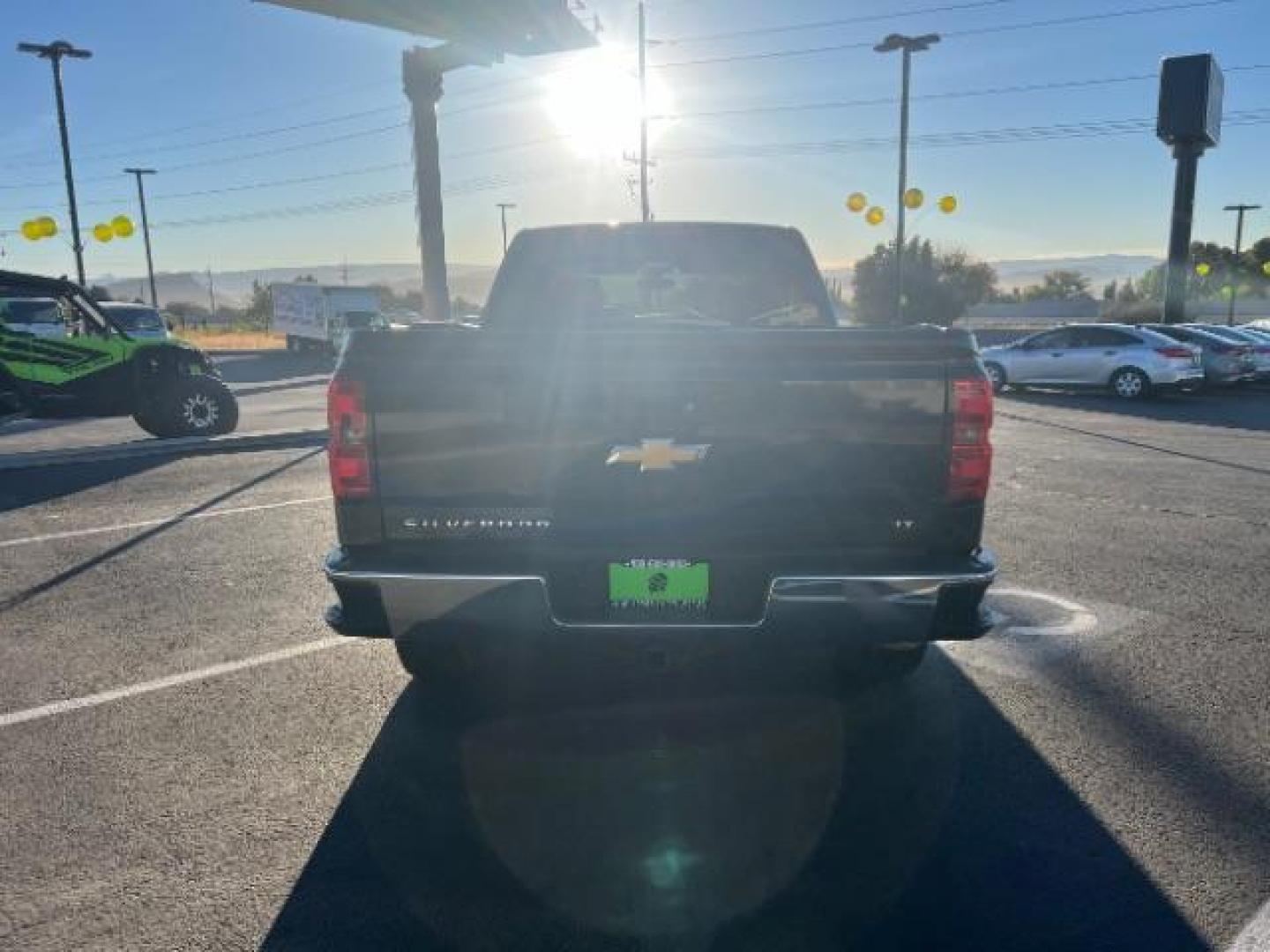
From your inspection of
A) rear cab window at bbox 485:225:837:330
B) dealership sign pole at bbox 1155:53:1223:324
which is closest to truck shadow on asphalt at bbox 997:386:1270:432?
dealership sign pole at bbox 1155:53:1223:324

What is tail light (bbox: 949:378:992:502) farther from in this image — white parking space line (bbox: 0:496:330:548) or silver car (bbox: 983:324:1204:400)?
silver car (bbox: 983:324:1204:400)

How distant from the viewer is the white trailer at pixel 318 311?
3494 centimetres

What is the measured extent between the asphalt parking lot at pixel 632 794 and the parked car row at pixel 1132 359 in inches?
515

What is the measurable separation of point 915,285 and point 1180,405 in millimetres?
48051

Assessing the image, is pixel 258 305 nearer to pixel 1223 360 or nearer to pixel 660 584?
pixel 1223 360

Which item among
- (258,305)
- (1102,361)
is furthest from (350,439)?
(258,305)

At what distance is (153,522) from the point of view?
7.16 m

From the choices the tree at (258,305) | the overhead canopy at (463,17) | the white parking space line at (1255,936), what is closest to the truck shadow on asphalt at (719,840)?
the white parking space line at (1255,936)

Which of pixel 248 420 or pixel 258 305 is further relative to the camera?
pixel 258 305

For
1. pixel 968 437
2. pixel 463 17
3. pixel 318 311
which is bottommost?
pixel 968 437

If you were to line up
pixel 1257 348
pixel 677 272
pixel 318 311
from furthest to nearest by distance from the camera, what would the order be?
1. pixel 318 311
2. pixel 1257 348
3. pixel 677 272

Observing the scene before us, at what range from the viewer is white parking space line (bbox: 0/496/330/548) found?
6648 millimetres

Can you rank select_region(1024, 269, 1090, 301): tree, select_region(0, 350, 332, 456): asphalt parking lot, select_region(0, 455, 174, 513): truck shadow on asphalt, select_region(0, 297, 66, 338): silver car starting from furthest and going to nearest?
select_region(1024, 269, 1090, 301): tree, select_region(0, 350, 332, 456): asphalt parking lot, select_region(0, 297, 66, 338): silver car, select_region(0, 455, 174, 513): truck shadow on asphalt

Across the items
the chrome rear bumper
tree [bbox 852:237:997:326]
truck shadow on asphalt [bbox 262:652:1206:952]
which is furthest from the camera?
tree [bbox 852:237:997:326]
